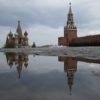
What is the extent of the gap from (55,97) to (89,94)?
0.86 meters

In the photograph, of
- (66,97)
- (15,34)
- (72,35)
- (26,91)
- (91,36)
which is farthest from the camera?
(15,34)

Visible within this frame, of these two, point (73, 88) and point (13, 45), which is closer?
point (73, 88)

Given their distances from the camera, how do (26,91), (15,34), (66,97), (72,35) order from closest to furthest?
(66,97) → (26,91) → (72,35) → (15,34)

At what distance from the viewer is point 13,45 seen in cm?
16838

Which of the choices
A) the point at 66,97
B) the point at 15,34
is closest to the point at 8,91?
the point at 66,97

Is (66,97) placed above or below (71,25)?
below

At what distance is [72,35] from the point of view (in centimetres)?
16338

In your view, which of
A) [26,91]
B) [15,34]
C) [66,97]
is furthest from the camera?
[15,34]

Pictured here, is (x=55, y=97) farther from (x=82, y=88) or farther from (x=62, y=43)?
(x=62, y=43)

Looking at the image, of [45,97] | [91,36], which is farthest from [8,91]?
[91,36]

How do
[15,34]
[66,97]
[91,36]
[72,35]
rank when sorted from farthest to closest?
[15,34] → [72,35] → [91,36] → [66,97]

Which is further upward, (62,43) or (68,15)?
(68,15)

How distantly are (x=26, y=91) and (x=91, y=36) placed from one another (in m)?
132

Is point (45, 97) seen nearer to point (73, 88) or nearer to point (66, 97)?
point (66, 97)
